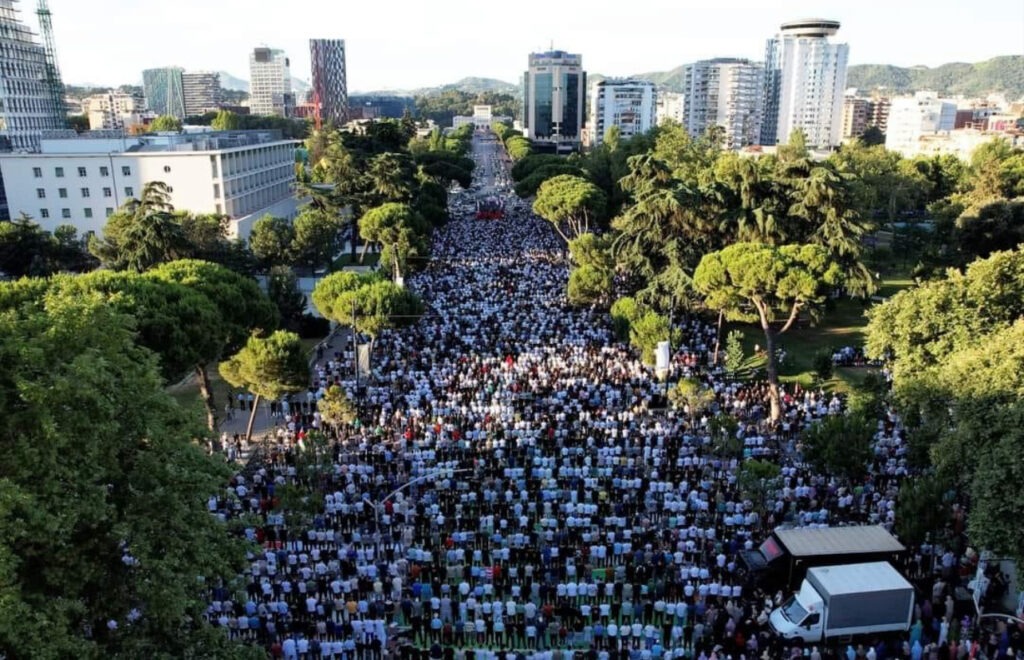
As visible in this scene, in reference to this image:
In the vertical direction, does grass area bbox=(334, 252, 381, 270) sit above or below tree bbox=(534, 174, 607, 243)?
below

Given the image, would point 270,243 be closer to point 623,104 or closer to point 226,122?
point 226,122

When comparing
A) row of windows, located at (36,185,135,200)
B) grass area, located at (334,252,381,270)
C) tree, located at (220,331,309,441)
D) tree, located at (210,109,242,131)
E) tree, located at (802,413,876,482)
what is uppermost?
tree, located at (210,109,242,131)

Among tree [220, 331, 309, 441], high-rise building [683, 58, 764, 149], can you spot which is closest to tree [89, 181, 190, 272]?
tree [220, 331, 309, 441]

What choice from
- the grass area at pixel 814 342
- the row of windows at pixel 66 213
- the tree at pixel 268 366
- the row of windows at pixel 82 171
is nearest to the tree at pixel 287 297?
the tree at pixel 268 366

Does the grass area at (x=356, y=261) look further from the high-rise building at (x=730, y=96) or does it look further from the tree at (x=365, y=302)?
the high-rise building at (x=730, y=96)

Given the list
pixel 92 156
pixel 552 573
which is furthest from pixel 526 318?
pixel 92 156

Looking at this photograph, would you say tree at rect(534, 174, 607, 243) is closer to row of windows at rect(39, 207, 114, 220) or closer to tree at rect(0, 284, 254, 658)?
row of windows at rect(39, 207, 114, 220)
